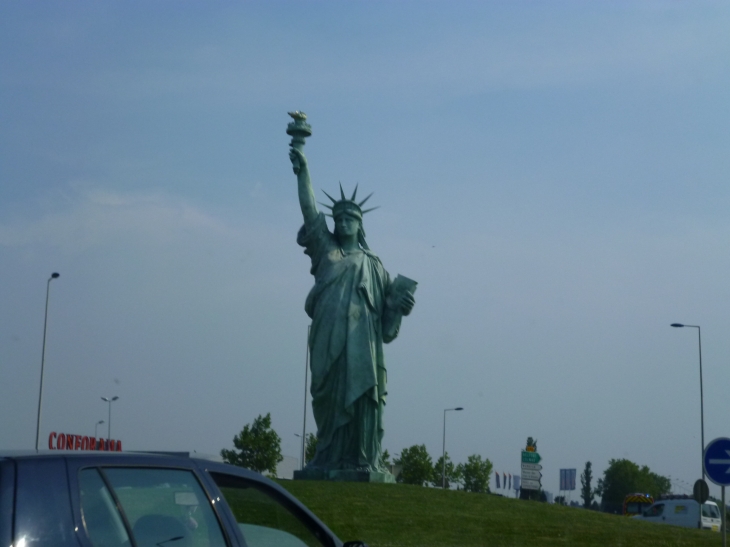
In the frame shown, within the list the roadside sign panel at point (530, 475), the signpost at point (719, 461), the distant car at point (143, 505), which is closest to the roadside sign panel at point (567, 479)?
the roadside sign panel at point (530, 475)

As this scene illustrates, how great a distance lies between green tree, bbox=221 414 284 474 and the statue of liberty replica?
2388cm

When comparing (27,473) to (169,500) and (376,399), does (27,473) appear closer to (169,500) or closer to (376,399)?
(169,500)

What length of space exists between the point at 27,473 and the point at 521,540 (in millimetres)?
16040

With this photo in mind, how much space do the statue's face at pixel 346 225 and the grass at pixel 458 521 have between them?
6309mm

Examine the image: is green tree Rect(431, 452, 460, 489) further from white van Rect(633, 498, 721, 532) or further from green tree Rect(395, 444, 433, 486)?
white van Rect(633, 498, 721, 532)

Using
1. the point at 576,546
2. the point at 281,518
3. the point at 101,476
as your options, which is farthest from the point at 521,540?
the point at 101,476

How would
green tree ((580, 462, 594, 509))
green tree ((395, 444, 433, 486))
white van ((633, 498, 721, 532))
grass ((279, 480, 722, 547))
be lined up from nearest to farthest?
grass ((279, 480, 722, 547)) < white van ((633, 498, 721, 532)) < green tree ((395, 444, 433, 486)) < green tree ((580, 462, 594, 509))

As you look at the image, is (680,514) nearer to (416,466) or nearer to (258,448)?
(258,448)

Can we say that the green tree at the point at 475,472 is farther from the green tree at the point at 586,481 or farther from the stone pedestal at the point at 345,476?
the stone pedestal at the point at 345,476

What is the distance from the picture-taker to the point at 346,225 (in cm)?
2606

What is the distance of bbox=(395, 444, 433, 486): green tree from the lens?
61031 mm

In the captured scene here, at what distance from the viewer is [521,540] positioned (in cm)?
1891

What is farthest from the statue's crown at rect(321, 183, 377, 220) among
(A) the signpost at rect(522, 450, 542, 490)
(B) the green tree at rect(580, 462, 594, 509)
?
Result: (B) the green tree at rect(580, 462, 594, 509)

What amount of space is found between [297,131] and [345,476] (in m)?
8.71
